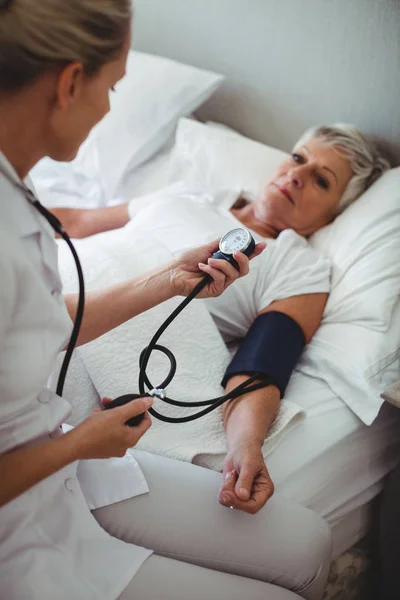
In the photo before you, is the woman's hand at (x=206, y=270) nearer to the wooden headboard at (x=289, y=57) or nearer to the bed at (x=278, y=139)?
the bed at (x=278, y=139)

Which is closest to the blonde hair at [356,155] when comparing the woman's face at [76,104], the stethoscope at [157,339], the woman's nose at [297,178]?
the woman's nose at [297,178]

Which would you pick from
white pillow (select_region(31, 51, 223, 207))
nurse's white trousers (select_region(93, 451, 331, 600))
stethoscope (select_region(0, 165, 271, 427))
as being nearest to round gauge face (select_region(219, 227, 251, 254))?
stethoscope (select_region(0, 165, 271, 427))

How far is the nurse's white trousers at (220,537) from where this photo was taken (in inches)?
37.4

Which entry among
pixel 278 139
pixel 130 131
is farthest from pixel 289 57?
pixel 130 131

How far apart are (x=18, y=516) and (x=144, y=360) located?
31cm

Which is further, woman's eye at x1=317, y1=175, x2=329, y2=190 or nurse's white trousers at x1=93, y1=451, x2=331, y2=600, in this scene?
woman's eye at x1=317, y1=175, x2=329, y2=190

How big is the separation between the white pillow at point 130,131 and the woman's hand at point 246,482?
1.06m

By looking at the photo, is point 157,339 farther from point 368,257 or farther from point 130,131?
point 130,131

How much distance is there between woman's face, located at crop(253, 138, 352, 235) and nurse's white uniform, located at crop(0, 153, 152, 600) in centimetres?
80

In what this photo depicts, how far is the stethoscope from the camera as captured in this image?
0.79 m

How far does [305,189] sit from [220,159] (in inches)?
13.3

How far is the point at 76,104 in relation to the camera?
721mm

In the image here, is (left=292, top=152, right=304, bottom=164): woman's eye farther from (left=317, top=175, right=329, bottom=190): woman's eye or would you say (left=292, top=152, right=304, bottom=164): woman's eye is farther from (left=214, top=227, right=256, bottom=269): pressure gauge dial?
(left=214, top=227, right=256, bottom=269): pressure gauge dial

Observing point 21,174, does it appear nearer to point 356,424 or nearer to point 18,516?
point 18,516
